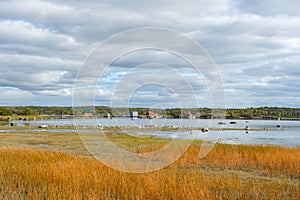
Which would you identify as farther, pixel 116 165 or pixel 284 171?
pixel 284 171

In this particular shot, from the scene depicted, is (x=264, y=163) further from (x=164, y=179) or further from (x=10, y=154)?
(x=10, y=154)

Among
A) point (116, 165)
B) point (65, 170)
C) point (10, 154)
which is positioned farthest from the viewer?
point (10, 154)

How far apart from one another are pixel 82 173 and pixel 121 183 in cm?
167

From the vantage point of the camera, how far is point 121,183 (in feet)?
33.3

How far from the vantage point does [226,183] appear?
10906mm

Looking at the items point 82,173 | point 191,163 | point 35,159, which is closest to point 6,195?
point 82,173

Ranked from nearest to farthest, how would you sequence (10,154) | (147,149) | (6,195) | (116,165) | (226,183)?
(6,195)
(226,183)
(116,165)
(10,154)
(147,149)

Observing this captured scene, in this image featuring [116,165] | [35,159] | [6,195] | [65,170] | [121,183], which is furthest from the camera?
[35,159]

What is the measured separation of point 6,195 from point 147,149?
13169 mm

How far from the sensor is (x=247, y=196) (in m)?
9.45

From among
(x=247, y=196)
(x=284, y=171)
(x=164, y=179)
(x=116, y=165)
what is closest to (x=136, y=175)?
(x=164, y=179)

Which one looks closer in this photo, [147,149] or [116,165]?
[116,165]

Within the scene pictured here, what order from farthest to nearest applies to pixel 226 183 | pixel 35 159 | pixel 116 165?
1. pixel 35 159
2. pixel 116 165
3. pixel 226 183

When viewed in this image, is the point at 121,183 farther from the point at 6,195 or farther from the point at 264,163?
the point at 264,163
